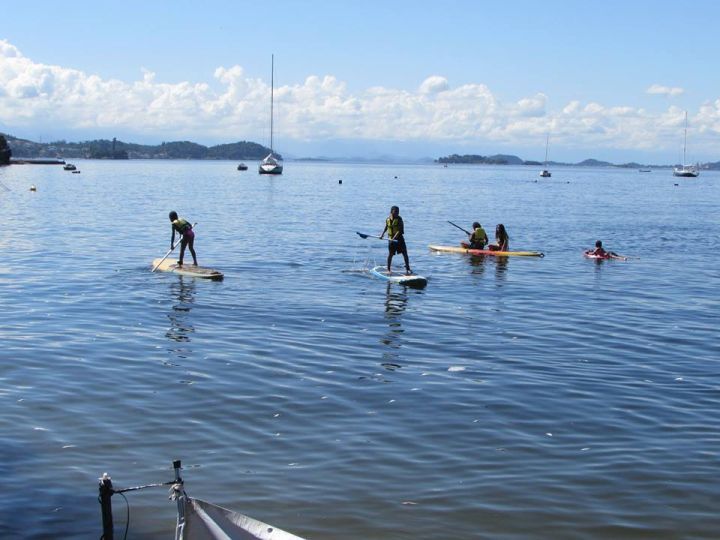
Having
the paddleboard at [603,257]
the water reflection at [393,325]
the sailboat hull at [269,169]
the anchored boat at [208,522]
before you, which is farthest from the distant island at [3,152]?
the anchored boat at [208,522]

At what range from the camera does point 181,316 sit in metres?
22.5

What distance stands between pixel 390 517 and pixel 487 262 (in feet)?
86.1

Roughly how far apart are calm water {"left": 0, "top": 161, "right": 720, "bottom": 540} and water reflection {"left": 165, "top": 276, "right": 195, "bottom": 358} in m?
0.13

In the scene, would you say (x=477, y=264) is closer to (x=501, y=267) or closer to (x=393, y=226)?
(x=501, y=267)

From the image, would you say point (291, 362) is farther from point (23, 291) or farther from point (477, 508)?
point (23, 291)

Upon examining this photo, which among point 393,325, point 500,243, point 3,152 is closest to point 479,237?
point 500,243

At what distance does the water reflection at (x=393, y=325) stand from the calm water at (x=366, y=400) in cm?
12

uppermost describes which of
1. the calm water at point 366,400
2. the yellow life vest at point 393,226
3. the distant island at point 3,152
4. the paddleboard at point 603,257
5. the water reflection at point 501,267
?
the distant island at point 3,152

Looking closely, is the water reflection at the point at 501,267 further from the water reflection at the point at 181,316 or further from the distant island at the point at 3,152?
the distant island at the point at 3,152

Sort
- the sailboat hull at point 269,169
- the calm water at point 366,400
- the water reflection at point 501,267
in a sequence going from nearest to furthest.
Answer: the calm water at point 366,400 < the water reflection at point 501,267 < the sailboat hull at point 269,169

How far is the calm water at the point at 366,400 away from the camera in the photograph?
10.6 meters

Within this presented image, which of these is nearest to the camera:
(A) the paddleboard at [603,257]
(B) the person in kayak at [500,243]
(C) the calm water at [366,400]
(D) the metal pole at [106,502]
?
(D) the metal pole at [106,502]

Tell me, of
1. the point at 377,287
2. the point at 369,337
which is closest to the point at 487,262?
the point at 377,287

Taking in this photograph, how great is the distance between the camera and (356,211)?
7269 cm
